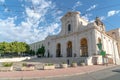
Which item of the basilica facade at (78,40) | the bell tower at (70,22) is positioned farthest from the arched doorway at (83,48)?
the bell tower at (70,22)

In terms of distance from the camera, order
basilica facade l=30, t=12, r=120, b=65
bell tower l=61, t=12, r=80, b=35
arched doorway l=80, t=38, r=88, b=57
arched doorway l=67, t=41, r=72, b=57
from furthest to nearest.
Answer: arched doorway l=67, t=41, r=72, b=57 < bell tower l=61, t=12, r=80, b=35 < arched doorway l=80, t=38, r=88, b=57 < basilica facade l=30, t=12, r=120, b=65

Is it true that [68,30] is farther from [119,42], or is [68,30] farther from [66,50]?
[119,42]

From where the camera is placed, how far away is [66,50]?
48844 mm

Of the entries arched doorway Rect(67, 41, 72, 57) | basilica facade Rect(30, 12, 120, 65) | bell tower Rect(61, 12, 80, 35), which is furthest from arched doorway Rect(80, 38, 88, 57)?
bell tower Rect(61, 12, 80, 35)

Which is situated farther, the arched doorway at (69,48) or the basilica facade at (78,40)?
the arched doorway at (69,48)

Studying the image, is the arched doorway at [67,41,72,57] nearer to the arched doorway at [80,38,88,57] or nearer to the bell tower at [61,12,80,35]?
the bell tower at [61,12,80,35]

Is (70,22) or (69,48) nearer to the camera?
(69,48)

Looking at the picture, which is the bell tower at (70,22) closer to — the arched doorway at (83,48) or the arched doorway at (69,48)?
the arched doorway at (69,48)

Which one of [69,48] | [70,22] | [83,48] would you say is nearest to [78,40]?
[83,48]

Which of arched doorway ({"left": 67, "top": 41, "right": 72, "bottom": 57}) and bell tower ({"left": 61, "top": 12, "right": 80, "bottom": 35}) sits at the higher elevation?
bell tower ({"left": 61, "top": 12, "right": 80, "bottom": 35})

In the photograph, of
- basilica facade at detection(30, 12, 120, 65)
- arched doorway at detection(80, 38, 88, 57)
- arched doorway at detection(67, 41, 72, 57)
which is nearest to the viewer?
basilica facade at detection(30, 12, 120, 65)

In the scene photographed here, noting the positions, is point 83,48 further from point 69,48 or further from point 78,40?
point 69,48

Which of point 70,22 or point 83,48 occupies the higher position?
point 70,22

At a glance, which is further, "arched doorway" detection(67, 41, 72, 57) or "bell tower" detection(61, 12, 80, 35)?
"arched doorway" detection(67, 41, 72, 57)
